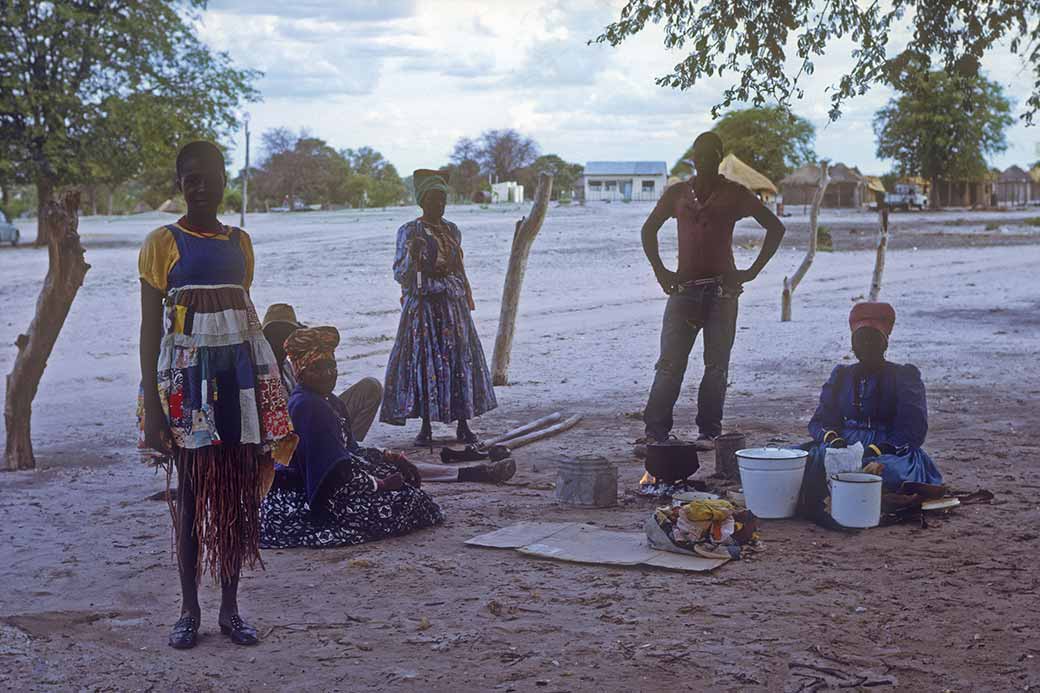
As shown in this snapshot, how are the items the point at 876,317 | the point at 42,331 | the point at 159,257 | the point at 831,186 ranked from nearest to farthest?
the point at 159,257 < the point at 876,317 < the point at 42,331 < the point at 831,186

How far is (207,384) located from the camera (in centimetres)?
394

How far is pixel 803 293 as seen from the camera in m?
21.9

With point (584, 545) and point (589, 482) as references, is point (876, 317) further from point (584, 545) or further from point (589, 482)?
point (584, 545)

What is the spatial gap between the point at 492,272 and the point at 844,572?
1949cm

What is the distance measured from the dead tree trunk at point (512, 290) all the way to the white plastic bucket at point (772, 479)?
5.87 meters

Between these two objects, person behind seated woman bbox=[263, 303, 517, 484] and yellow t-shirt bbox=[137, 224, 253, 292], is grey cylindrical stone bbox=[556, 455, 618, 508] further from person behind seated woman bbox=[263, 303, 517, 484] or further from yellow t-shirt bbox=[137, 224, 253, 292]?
yellow t-shirt bbox=[137, 224, 253, 292]

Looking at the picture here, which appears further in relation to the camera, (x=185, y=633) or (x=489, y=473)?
(x=489, y=473)

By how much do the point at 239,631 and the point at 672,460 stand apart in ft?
9.12

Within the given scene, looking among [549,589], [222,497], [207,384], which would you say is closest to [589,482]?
[549,589]

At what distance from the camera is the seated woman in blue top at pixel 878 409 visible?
230 inches

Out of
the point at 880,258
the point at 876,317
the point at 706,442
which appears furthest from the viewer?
the point at 880,258

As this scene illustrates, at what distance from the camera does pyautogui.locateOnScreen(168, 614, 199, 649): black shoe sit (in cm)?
417

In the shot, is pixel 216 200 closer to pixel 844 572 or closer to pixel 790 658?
pixel 790 658

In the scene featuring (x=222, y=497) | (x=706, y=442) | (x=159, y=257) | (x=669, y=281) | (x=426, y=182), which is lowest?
(x=706, y=442)
